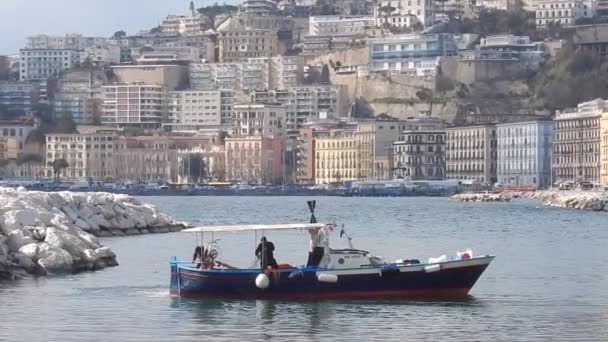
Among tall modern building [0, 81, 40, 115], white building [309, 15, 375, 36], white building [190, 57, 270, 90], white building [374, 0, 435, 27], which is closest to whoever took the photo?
white building [190, 57, 270, 90]

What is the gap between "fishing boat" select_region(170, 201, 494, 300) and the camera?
115 feet

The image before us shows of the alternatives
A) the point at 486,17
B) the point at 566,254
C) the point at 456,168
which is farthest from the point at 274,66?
the point at 566,254

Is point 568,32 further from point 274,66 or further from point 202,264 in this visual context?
point 202,264

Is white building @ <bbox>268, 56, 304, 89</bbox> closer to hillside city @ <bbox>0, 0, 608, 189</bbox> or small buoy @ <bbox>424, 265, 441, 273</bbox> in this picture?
hillside city @ <bbox>0, 0, 608, 189</bbox>

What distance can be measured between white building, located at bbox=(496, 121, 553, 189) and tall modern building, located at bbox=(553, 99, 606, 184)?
2.02 metres

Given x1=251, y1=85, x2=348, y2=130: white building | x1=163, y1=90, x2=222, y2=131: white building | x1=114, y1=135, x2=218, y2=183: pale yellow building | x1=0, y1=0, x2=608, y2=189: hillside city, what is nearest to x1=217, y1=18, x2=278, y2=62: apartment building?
x1=0, y1=0, x2=608, y2=189: hillside city

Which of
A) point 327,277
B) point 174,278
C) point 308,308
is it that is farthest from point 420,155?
point 308,308

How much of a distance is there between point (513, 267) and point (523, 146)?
291 feet

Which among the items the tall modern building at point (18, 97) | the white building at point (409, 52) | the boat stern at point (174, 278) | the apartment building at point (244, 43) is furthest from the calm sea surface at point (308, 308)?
the tall modern building at point (18, 97)

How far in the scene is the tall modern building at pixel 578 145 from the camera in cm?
12269

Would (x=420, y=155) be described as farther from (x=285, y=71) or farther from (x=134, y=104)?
(x=134, y=104)

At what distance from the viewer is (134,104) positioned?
186m

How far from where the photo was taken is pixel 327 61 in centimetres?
18062

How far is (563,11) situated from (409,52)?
1678 cm
